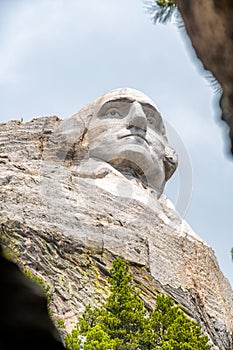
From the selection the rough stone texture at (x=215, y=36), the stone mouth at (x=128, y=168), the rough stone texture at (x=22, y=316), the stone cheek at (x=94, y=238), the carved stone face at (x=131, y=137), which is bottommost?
the rough stone texture at (x=22, y=316)

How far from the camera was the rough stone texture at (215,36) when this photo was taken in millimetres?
2373

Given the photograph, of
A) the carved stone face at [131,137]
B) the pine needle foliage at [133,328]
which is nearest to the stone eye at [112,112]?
the carved stone face at [131,137]

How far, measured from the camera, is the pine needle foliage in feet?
36.9

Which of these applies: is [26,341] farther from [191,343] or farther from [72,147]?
[72,147]

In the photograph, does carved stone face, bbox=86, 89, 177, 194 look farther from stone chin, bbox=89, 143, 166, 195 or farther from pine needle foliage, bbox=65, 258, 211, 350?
pine needle foliage, bbox=65, 258, 211, 350

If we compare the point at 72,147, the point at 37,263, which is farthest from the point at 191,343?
the point at 72,147

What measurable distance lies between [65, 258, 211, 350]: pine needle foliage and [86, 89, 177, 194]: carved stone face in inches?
247

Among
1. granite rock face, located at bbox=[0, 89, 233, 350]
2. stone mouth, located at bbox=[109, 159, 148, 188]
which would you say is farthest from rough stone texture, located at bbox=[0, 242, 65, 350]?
stone mouth, located at bbox=[109, 159, 148, 188]

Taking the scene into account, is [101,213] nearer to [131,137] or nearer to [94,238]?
[94,238]

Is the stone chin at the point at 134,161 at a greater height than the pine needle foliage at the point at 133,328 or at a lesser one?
greater

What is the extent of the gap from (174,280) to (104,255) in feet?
4.43

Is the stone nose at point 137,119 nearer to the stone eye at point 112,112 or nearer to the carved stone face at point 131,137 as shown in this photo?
the carved stone face at point 131,137

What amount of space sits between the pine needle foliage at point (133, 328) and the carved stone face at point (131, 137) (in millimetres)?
6268

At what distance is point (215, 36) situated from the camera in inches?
94.7
